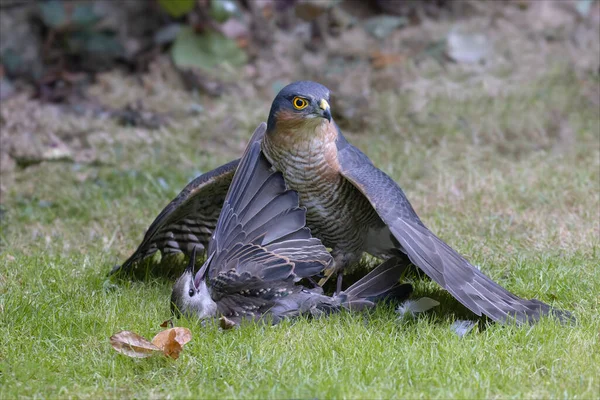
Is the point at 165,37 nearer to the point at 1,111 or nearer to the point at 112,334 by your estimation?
the point at 1,111

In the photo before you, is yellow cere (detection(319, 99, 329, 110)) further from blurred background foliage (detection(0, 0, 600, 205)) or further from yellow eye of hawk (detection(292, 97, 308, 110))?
blurred background foliage (detection(0, 0, 600, 205))

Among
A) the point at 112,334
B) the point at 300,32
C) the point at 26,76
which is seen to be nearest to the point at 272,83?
the point at 300,32

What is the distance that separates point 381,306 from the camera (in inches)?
177

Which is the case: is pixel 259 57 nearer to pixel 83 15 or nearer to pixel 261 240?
pixel 83 15

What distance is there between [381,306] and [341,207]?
58cm

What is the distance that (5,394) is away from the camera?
3.59 meters

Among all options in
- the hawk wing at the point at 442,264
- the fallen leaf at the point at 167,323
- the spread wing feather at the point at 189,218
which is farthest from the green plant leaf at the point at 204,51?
the fallen leaf at the point at 167,323

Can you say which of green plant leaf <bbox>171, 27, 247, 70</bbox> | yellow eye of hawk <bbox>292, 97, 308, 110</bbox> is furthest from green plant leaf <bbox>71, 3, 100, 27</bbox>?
yellow eye of hawk <bbox>292, 97, 308, 110</bbox>

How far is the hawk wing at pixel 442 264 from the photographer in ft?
13.7

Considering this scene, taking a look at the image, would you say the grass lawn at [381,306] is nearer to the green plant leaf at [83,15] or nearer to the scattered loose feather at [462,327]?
the scattered loose feather at [462,327]

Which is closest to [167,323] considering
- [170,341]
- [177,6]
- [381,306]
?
[170,341]

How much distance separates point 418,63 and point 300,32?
1.51 m

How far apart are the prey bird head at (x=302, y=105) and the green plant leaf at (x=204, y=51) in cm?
459

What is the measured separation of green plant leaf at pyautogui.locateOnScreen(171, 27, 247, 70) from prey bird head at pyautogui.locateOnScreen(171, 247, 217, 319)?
4.96 meters
